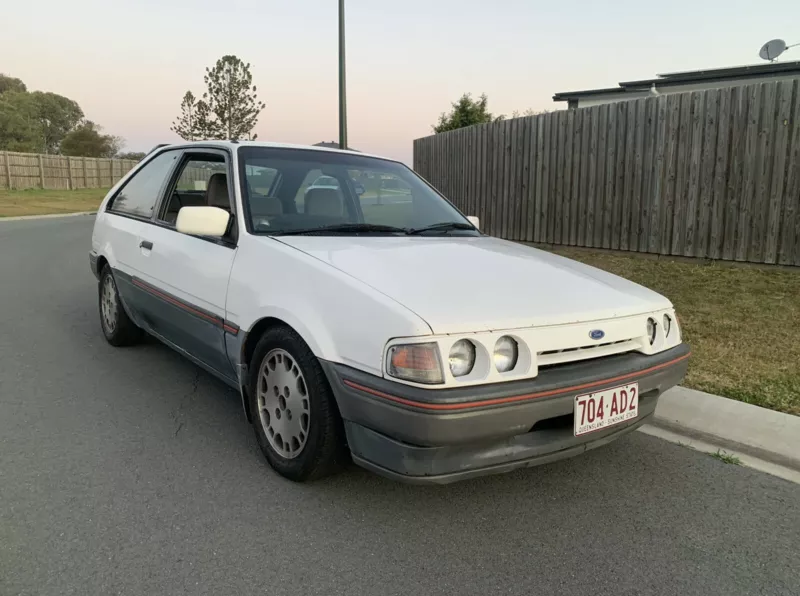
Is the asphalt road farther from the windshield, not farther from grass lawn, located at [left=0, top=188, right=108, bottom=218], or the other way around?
grass lawn, located at [left=0, top=188, right=108, bottom=218]

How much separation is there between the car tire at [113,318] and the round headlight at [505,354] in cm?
352

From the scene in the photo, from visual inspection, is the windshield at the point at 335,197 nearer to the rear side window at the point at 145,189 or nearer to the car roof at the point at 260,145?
the car roof at the point at 260,145

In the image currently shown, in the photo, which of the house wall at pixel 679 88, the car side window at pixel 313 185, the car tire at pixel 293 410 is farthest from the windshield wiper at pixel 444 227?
the house wall at pixel 679 88

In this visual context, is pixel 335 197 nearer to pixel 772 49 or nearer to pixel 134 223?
pixel 134 223

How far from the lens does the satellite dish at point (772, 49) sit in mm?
12719

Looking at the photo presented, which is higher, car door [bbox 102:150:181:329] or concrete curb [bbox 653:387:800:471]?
car door [bbox 102:150:181:329]

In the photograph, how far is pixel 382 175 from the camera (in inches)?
169

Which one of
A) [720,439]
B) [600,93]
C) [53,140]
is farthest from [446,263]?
[53,140]

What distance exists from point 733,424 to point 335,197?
2704mm

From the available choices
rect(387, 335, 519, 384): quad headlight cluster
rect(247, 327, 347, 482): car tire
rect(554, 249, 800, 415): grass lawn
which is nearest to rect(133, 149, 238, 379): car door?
rect(247, 327, 347, 482): car tire

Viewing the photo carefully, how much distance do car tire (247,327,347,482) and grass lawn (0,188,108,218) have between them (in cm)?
2230

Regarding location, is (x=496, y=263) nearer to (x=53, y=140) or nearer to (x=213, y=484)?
(x=213, y=484)

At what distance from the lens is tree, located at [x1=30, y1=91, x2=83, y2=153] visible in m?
78.8

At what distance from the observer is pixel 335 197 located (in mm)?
3844
